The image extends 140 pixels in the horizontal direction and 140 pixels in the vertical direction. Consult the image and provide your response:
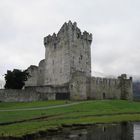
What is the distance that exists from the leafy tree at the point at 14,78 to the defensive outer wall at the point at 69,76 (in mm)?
2367

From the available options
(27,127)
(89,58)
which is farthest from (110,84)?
(27,127)

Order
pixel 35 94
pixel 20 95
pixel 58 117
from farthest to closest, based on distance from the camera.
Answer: pixel 35 94 → pixel 20 95 → pixel 58 117

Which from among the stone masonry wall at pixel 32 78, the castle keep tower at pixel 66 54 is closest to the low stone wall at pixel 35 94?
the castle keep tower at pixel 66 54

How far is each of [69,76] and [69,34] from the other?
9130 millimetres

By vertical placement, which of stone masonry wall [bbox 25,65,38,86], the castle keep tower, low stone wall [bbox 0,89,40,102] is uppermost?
the castle keep tower

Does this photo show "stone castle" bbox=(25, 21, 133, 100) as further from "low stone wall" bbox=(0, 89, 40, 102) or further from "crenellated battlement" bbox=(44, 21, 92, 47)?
"low stone wall" bbox=(0, 89, 40, 102)

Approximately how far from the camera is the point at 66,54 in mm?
86625

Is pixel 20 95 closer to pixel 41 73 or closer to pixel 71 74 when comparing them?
pixel 71 74

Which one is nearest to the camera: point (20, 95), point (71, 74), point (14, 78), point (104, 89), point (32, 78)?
point (20, 95)

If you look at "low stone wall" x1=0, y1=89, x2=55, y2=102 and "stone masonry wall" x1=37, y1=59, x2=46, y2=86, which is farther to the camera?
"stone masonry wall" x1=37, y1=59, x2=46, y2=86

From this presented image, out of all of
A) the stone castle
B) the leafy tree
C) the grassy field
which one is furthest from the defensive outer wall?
the grassy field

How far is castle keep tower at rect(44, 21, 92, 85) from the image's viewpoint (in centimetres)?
8638

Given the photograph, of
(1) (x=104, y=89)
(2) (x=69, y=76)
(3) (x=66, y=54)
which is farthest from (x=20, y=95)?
(1) (x=104, y=89)

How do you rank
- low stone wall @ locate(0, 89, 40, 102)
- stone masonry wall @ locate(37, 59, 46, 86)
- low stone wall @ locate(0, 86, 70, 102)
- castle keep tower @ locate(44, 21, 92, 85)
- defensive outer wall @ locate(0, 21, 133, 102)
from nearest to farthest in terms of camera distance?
low stone wall @ locate(0, 89, 40, 102) < low stone wall @ locate(0, 86, 70, 102) < defensive outer wall @ locate(0, 21, 133, 102) < castle keep tower @ locate(44, 21, 92, 85) < stone masonry wall @ locate(37, 59, 46, 86)
